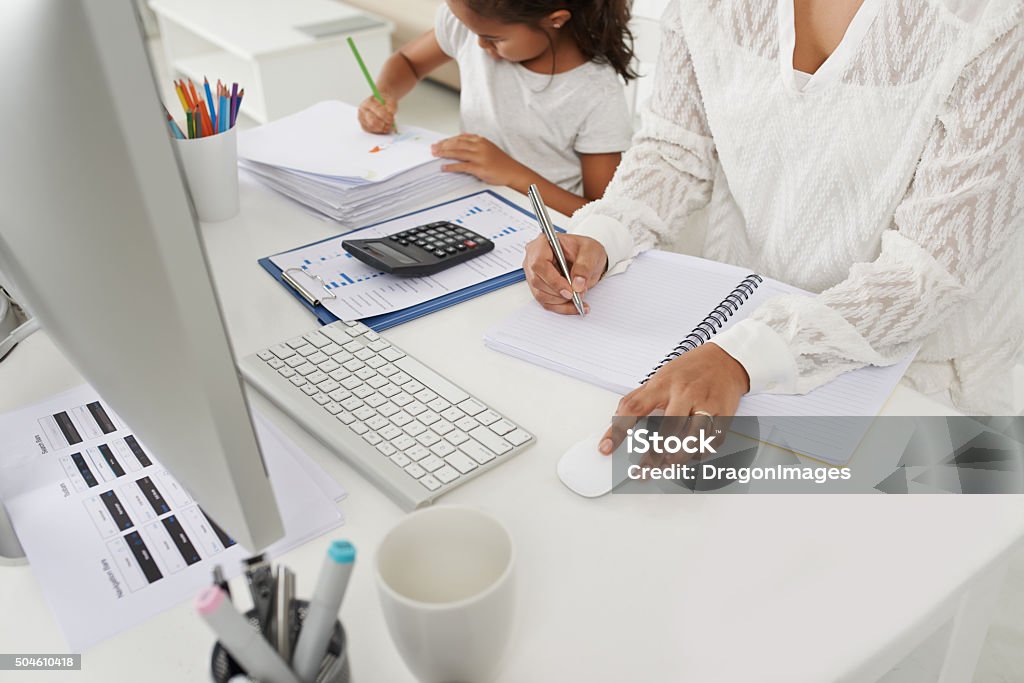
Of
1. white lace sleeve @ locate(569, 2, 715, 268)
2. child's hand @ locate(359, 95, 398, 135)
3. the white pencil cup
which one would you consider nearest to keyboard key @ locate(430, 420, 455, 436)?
white lace sleeve @ locate(569, 2, 715, 268)

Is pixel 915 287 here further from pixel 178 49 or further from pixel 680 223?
pixel 178 49

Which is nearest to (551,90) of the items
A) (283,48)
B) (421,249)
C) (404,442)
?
(421,249)

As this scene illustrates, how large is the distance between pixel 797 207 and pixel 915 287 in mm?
266

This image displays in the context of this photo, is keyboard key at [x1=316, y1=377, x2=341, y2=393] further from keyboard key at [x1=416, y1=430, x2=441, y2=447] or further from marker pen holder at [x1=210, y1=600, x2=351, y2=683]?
marker pen holder at [x1=210, y1=600, x2=351, y2=683]

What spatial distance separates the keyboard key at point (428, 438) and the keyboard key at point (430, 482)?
4 centimetres

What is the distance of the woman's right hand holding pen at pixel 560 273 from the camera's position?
882mm

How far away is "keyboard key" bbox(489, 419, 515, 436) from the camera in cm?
71

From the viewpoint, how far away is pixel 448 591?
1.60ft

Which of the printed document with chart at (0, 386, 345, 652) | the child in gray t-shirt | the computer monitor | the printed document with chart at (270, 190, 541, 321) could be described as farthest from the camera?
the child in gray t-shirt

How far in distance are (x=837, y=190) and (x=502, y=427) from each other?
0.59 m

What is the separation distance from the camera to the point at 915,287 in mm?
826

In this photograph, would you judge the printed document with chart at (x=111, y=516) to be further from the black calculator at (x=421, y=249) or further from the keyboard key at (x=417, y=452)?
the black calculator at (x=421, y=249)

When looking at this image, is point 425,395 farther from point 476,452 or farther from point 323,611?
point 323,611

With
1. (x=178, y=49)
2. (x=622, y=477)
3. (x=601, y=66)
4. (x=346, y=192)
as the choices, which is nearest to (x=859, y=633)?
(x=622, y=477)
